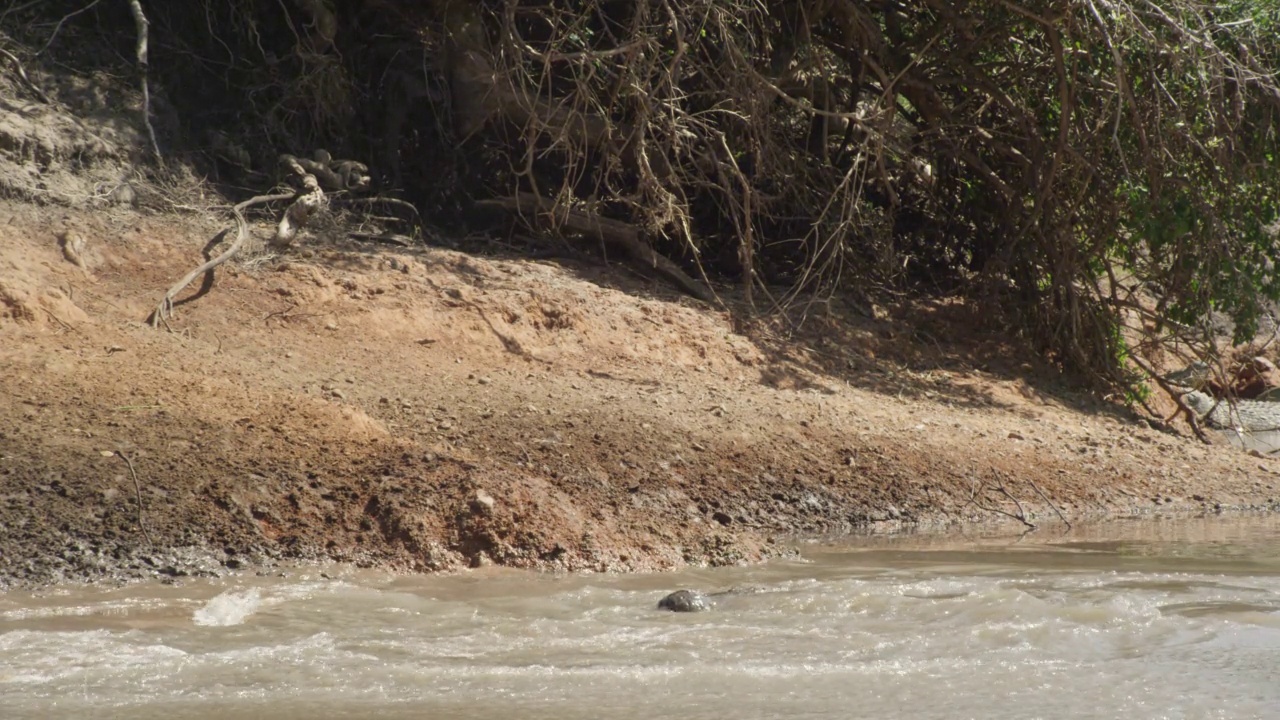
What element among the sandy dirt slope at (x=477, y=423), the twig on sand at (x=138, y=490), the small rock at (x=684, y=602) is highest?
the small rock at (x=684, y=602)

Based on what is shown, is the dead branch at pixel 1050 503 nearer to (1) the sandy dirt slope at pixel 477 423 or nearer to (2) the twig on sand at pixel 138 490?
(1) the sandy dirt slope at pixel 477 423

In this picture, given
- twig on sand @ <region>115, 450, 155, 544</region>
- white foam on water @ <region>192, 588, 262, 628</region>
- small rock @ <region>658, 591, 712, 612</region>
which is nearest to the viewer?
white foam on water @ <region>192, 588, 262, 628</region>

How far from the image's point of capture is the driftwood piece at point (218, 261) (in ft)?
18.5

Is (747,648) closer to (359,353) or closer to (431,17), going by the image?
(359,353)

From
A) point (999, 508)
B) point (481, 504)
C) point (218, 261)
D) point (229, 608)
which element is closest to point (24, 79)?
point (218, 261)

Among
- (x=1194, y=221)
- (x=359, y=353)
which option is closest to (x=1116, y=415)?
(x=1194, y=221)

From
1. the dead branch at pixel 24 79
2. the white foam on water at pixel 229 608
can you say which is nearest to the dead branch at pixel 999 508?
the white foam on water at pixel 229 608

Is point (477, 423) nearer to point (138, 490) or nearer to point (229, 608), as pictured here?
point (138, 490)

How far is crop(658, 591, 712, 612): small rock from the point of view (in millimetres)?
4039

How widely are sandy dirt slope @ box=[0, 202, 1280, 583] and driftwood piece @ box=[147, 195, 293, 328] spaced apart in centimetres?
8

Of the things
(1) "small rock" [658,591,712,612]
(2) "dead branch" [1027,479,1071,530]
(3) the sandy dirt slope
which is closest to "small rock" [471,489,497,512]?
(3) the sandy dirt slope

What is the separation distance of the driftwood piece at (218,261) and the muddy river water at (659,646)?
1890 mm

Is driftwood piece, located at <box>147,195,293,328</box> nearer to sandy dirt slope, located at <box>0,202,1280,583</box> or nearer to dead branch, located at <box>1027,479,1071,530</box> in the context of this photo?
sandy dirt slope, located at <box>0,202,1280,583</box>

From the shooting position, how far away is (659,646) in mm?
3719
